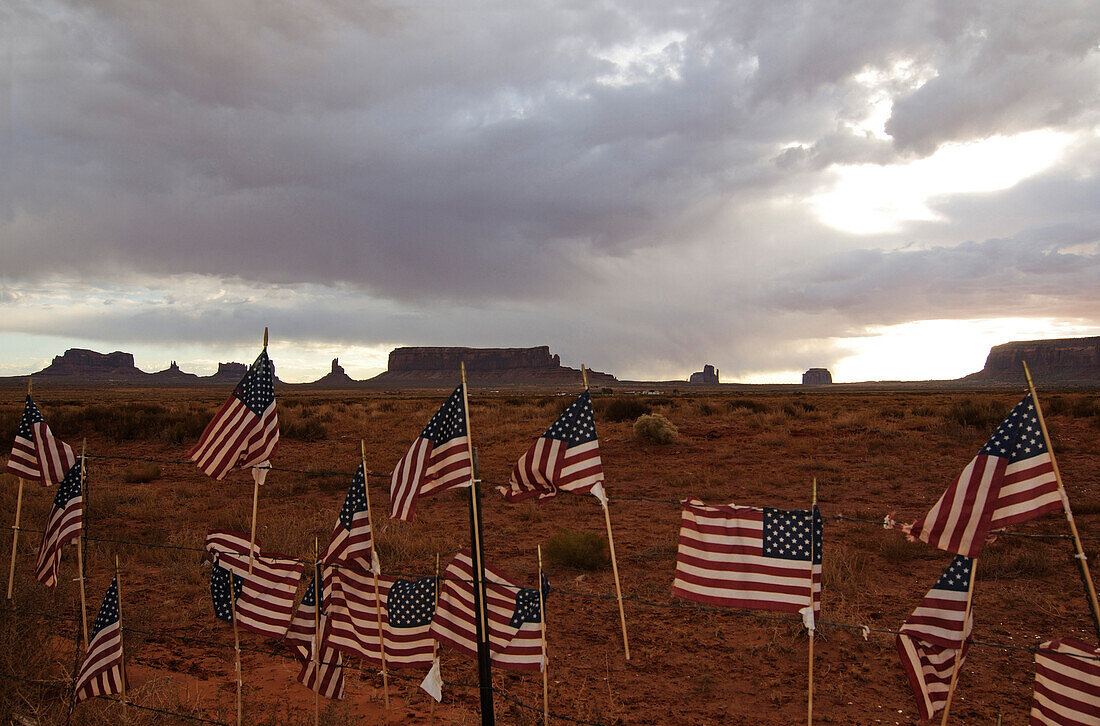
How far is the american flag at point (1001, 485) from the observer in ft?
13.4

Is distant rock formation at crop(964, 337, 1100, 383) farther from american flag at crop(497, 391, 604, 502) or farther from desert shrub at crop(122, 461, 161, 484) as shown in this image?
american flag at crop(497, 391, 604, 502)

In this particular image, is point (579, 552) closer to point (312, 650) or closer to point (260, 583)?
point (312, 650)

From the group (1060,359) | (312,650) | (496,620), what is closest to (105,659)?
(312,650)

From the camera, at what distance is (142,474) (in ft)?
60.8

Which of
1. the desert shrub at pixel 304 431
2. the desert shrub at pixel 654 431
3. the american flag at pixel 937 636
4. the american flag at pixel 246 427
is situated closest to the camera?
the american flag at pixel 937 636

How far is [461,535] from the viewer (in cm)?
1248

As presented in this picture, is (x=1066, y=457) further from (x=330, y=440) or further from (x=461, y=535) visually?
(x=330, y=440)

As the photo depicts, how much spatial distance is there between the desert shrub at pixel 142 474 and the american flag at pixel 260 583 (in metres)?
15.3

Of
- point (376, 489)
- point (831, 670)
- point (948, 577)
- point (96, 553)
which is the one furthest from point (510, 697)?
point (376, 489)

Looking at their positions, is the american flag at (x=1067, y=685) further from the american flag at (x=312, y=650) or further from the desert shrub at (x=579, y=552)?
the desert shrub at (x=579, y=552)

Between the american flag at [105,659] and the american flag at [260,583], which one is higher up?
the american flag at [260,583]

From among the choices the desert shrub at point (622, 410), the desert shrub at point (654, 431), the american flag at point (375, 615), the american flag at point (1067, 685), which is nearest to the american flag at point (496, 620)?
the american flag at point (375, 615)

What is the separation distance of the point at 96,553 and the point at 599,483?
10.5 meters

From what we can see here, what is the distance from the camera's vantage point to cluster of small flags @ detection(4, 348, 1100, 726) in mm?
4172
